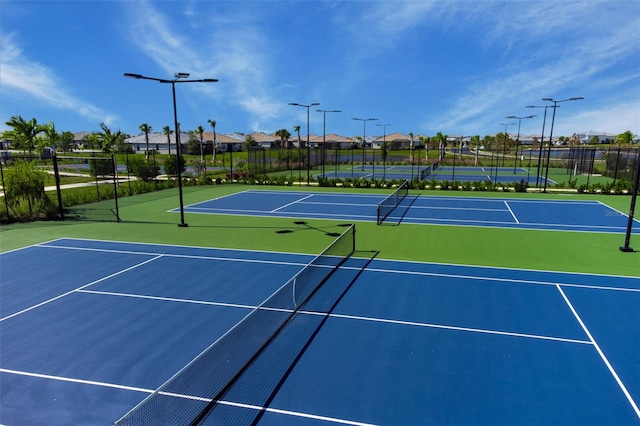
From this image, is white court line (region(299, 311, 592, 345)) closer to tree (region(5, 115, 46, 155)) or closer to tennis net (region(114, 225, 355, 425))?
tennis net (region(114, 225, 355, 425))

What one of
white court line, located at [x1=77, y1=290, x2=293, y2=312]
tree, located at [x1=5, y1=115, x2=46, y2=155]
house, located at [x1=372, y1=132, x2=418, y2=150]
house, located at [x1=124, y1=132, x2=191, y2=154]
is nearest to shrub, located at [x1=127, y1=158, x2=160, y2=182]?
tree, located at [x1=5, y1=115, x2=46, y2=155]

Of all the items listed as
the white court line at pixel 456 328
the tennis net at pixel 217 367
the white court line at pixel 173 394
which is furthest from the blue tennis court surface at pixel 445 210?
the white court line at pixel 173 394

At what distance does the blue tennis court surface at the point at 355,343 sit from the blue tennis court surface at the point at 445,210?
873cm

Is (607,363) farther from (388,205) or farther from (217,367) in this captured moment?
(388,205)

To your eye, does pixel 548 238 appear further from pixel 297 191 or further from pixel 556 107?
pixel 297 191

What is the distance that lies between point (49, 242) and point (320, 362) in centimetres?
1516

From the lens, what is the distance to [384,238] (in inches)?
720

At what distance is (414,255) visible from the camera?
15.7 metres

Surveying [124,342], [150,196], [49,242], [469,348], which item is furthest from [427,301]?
[150,196]

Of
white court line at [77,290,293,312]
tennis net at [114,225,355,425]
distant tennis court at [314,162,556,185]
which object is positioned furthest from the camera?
distant tennis court at [314,162,556,185]

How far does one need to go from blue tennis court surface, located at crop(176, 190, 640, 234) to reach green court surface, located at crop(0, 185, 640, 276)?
1591mm

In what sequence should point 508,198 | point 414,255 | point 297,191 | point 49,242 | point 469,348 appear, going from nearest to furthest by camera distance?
point 469,348
point 414,255
point 49,242
point 508,198
point 297,191

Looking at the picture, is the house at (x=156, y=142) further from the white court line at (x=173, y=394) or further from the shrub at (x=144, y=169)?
the white court line at (x=173, y=394)

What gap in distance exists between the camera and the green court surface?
15117mm
